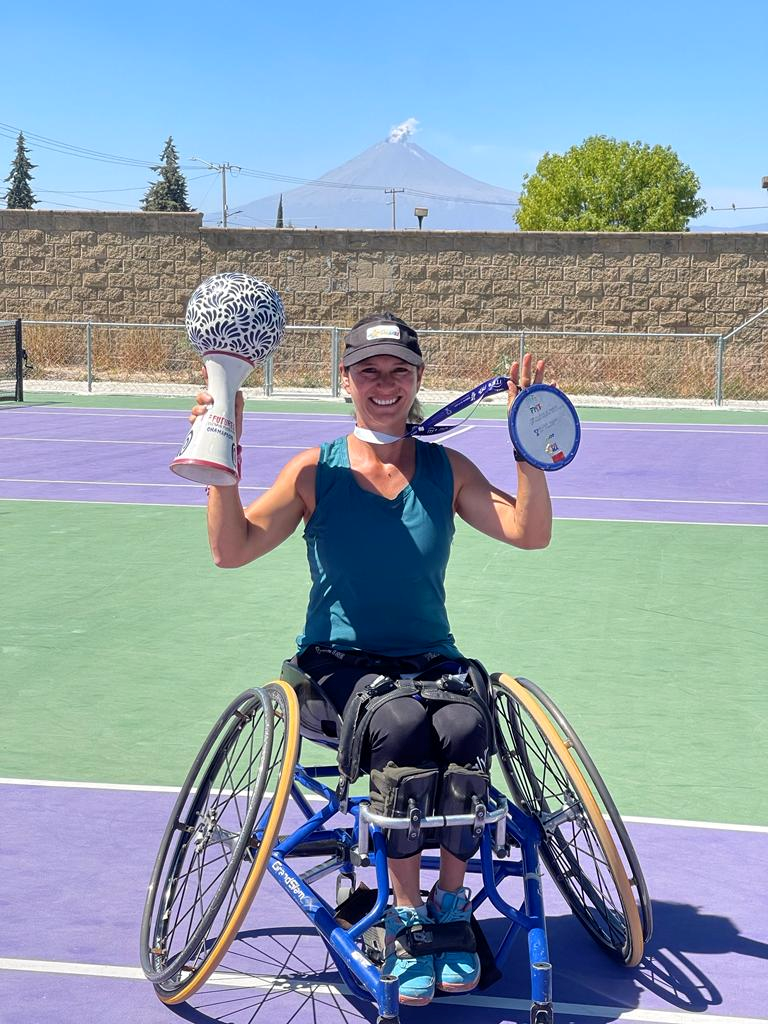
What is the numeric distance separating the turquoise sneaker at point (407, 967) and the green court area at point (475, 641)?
1.67m

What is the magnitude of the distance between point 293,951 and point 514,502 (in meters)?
1.46

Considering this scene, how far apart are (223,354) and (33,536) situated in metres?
7.03

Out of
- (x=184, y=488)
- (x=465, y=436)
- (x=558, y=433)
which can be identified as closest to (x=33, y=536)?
(x=184, y=488)

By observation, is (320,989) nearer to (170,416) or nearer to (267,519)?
(267,519)

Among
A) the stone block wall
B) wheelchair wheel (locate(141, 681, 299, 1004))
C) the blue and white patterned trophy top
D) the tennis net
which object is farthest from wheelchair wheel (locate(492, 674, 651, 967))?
the stone block wall

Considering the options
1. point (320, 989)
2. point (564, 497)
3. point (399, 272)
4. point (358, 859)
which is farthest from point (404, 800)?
point (399, 272)

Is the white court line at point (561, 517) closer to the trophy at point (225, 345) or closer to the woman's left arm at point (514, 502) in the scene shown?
the woman's left arm at point (514, 502)

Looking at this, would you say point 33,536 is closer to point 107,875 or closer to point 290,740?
point 107,875

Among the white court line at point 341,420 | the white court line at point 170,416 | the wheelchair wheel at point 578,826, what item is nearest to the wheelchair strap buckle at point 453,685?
the wheelchair wheel at point 578,826

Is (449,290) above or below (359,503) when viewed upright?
above

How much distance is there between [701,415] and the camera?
969 inches

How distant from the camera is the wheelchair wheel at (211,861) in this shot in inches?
133

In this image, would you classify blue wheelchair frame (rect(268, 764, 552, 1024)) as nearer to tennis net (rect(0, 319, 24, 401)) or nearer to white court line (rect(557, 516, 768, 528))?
A: white court line (rect(557, 516, 768, 528))

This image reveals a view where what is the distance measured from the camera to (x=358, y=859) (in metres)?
3.67
